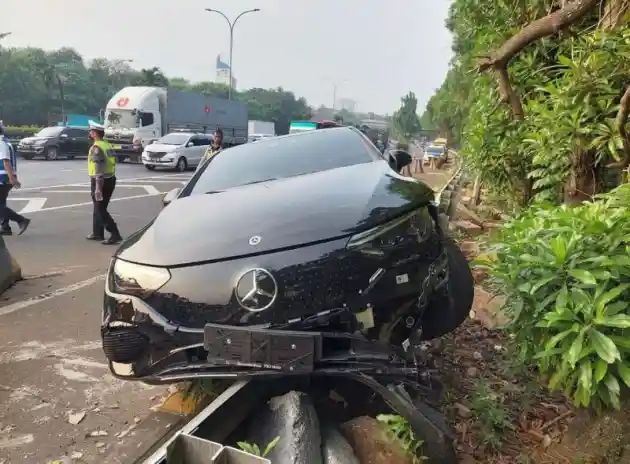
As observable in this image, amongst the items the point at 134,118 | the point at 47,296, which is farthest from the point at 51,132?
the point at 47,296

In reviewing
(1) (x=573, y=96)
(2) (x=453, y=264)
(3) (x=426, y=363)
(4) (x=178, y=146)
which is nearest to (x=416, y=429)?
(3) (x=426, y=363)

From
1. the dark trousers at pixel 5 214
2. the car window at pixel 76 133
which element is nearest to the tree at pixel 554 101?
the dark trousers at pixel 5 214

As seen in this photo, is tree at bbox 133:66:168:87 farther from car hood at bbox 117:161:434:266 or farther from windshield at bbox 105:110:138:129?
car hood at bbox 117:161:434:266

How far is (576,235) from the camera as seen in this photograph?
2637 mm

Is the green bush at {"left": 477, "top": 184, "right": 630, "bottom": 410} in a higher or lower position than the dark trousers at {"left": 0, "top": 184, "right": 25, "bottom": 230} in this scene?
higher

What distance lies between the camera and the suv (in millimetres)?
21812

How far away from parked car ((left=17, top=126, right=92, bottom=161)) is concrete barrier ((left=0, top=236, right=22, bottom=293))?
20180mm

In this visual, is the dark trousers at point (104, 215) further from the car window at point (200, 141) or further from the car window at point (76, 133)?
the car window at point (76, 133)

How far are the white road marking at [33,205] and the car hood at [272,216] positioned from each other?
777 centimetres

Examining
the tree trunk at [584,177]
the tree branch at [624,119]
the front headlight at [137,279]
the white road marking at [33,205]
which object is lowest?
the white road marking at [33,205]

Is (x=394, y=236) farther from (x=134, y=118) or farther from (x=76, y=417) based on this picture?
(x=134, y=118)

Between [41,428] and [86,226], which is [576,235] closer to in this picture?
[41,428]

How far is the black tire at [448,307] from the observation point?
344 cm

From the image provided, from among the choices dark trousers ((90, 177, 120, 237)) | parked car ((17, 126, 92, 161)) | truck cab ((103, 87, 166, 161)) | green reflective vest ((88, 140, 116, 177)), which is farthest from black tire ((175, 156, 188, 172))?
dark trousers ((90, 177, 120, 237))
